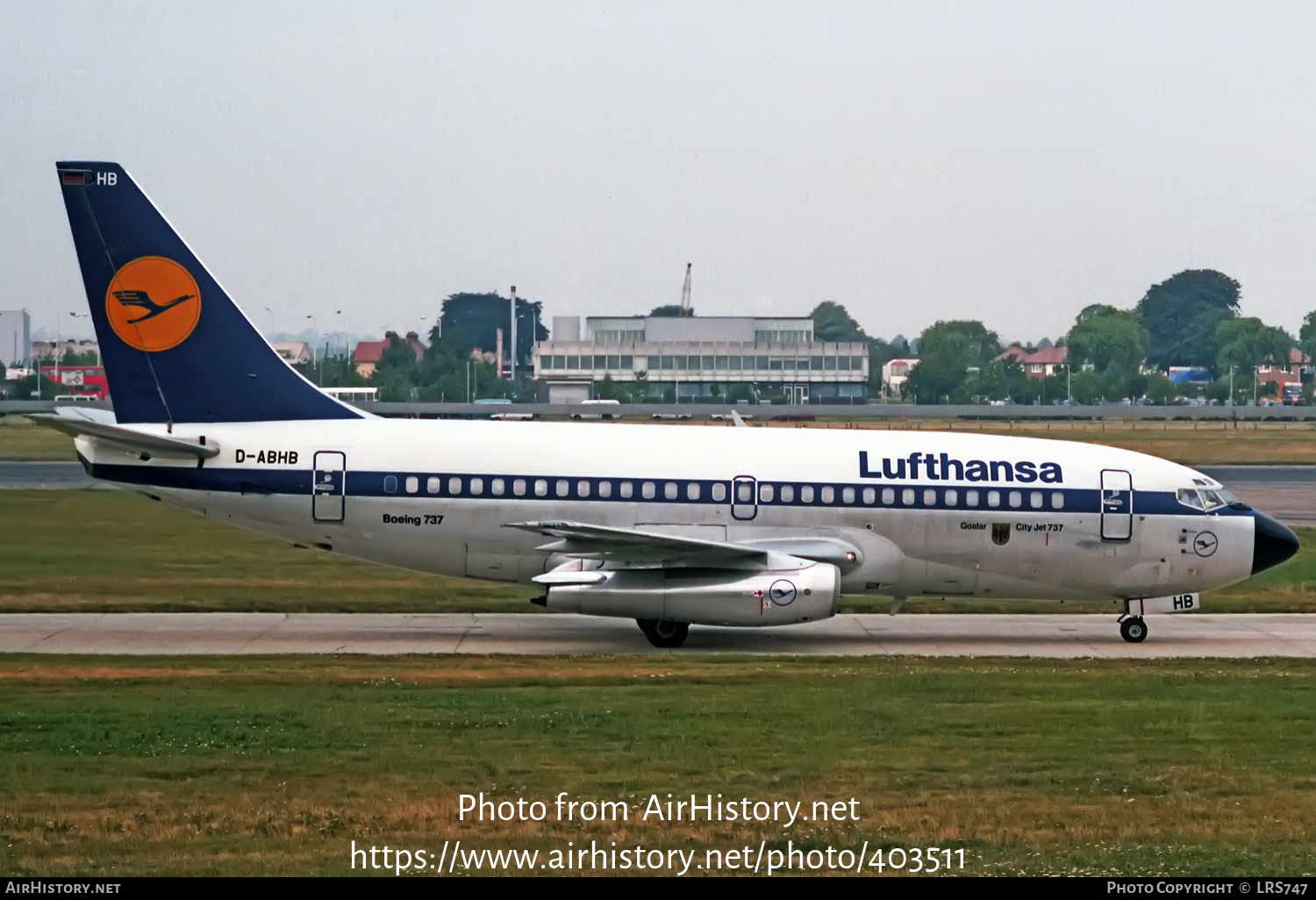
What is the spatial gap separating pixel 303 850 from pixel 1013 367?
156076mm

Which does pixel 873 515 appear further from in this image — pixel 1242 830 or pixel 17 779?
pixel 17 779

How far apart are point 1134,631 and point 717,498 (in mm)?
7500

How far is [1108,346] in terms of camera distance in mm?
184000

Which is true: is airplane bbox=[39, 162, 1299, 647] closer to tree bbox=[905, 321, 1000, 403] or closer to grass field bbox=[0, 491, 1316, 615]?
grass field bbox=[0, 491, 1316, 615]

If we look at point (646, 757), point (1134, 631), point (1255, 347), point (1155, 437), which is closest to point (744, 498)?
point (1134, 631)

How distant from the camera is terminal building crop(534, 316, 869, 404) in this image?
14900cm

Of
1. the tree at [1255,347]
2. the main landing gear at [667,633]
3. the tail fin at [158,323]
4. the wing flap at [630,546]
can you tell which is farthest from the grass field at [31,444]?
the tree at [1255,347]

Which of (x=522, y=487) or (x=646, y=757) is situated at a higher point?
(x=522, y=487)

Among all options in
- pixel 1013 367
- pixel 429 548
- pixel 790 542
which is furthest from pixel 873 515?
pixel 1013 367

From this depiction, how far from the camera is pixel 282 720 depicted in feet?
59.6

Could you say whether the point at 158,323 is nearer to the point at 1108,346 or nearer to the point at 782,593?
the point at 782,593

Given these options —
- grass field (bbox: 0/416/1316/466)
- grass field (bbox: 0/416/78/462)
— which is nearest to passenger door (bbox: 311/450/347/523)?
grass field (bbox: 0/416/1316/466)

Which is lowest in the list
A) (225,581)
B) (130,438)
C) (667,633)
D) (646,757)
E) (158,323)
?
(225,581)

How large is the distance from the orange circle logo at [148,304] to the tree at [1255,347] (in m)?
172
